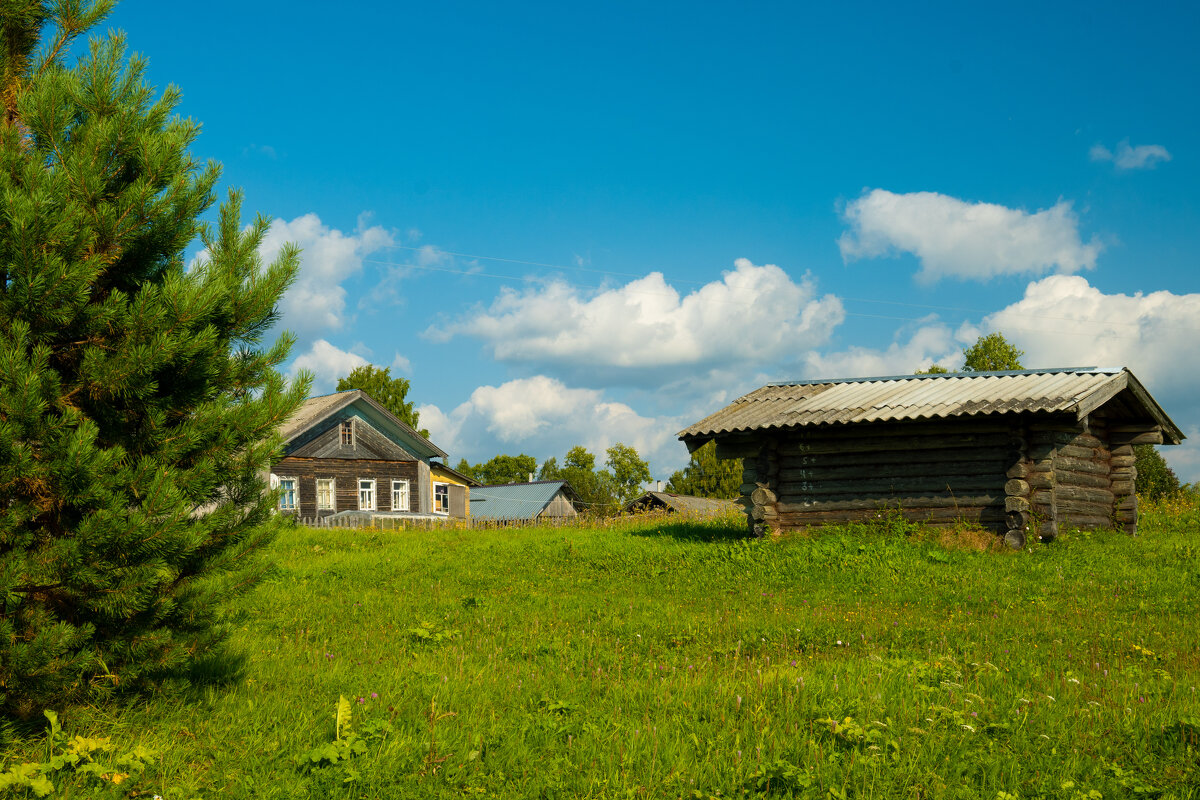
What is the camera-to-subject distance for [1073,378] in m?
15.4

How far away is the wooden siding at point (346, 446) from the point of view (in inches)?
1273

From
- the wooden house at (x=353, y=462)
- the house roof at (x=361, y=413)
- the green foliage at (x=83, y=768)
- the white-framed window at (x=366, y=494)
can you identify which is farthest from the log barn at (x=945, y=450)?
the white-framed window at (x=366, y=494)

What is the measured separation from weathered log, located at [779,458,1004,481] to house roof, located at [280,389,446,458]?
2085cm

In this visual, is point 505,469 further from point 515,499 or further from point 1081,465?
point 1081,465

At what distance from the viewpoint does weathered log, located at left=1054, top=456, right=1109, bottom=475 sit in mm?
15297

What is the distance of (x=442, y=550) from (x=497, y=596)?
18.7 ft

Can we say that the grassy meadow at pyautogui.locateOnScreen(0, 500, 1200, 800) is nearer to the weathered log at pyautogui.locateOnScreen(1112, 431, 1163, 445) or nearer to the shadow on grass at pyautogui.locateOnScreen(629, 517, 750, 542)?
the shadow on grass at pyautogui.locateOnScreen(629, 517, 750, 542)

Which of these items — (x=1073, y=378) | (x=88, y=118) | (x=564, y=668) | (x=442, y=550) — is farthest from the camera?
(x=442, y=550)

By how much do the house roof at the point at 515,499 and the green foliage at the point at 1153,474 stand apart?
33259mm

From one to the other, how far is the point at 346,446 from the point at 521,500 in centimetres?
2108

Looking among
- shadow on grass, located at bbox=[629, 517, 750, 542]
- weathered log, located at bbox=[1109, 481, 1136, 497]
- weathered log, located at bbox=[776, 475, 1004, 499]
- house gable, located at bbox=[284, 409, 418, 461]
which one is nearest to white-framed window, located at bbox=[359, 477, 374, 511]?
house gable, located at bbox=[284, 409, 418, 461]

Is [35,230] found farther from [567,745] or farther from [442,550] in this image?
[442,550]

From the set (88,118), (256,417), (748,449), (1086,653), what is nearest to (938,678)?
(1086,653)

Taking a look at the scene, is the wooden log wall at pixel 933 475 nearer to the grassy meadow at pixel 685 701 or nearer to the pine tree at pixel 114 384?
the grassy meadow at pixel 685 701
